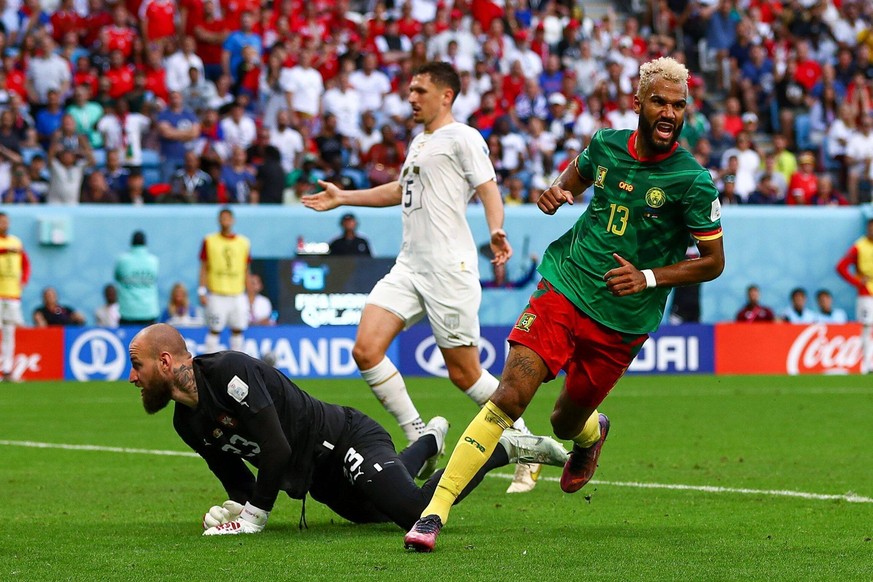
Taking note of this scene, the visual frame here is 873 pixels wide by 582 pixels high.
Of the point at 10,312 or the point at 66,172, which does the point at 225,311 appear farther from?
the point at 66,172

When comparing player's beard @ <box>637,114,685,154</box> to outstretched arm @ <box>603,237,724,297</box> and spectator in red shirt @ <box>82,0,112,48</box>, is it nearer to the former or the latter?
outstretched arm @ <box>603,237,724,297</box>

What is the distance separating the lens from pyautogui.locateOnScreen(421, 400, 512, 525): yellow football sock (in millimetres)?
6793

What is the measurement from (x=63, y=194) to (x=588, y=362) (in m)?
16.4

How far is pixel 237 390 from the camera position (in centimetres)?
690

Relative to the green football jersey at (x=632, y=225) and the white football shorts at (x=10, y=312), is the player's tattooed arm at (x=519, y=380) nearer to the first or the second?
the green football jersey at (x=632, y=225)

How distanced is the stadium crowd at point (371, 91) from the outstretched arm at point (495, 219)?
12784 millimetres

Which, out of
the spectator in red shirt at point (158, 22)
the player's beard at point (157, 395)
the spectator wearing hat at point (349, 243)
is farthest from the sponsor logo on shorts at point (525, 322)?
the spectator in red shirt at point (158, 22)

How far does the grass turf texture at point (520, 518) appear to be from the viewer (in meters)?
6.20

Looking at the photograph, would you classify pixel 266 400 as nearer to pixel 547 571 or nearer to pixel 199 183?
pixel 547 571

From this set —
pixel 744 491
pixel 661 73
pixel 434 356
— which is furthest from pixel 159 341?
pixel 434 356

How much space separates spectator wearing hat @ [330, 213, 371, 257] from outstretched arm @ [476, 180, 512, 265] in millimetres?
12670

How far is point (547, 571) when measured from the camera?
6059mm

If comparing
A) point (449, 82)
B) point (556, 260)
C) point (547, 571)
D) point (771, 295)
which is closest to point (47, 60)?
point (771, 295)

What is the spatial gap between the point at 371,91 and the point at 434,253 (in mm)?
15649
